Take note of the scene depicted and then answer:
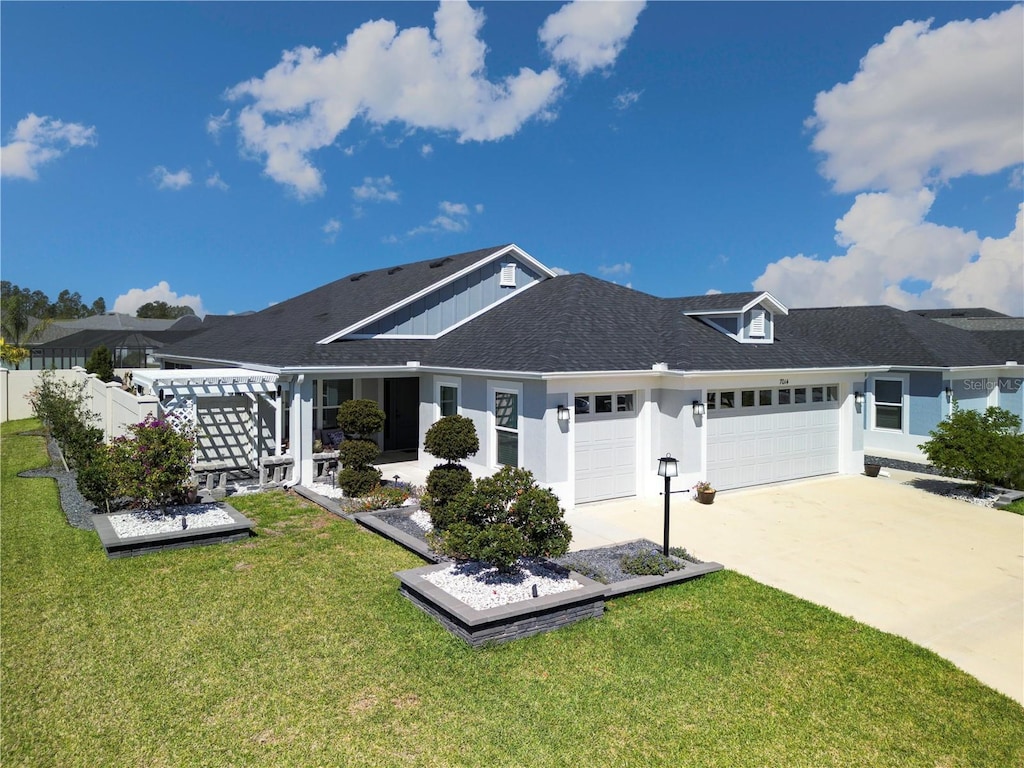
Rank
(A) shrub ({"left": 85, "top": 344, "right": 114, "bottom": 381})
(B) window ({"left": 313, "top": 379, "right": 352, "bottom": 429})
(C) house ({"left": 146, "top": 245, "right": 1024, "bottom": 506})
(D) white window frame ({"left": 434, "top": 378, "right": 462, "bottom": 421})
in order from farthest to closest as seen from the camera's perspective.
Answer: (A) shrub ({"left": 85, "top": 344, "right": 114, "bottom": 381}), (B) window ({"left": 313, "top": 379, "right": 352, "bottom": 429}), (D) white window frame ({"left": 434, "top": 378, "right": 462, "bottom": 421}), (C) house ({"left": 146, "top": 245, "right": 1024, "bottom": 506})

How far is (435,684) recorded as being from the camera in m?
5.36

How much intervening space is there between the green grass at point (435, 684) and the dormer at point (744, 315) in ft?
30.1

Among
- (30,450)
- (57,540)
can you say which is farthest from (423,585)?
(30,450)

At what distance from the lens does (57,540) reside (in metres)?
9.29

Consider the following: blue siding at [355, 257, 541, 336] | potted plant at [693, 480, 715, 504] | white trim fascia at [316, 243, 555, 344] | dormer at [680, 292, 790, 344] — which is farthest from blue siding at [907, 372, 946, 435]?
blue siding at [355, 257, 541, 336]

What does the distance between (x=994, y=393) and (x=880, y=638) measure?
19.7m

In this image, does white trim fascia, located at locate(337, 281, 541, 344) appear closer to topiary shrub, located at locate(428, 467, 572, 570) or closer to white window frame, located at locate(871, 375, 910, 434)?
topiary shrub, located at locate(428, 467, 572, 570)

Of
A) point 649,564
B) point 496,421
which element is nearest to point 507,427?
point 496,421

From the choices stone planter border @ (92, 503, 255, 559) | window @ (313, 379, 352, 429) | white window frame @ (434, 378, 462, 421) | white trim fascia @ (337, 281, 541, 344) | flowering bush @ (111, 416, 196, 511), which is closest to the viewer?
stone planter border @ (92, 503, 255, 559)

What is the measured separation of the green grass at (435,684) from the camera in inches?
176

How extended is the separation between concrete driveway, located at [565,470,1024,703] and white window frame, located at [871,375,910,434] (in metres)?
4.76

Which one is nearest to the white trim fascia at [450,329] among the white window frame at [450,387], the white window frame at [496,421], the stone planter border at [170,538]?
the white window frame at [450,387]

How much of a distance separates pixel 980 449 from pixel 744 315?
601 cm

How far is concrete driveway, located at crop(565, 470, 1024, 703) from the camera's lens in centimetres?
681
